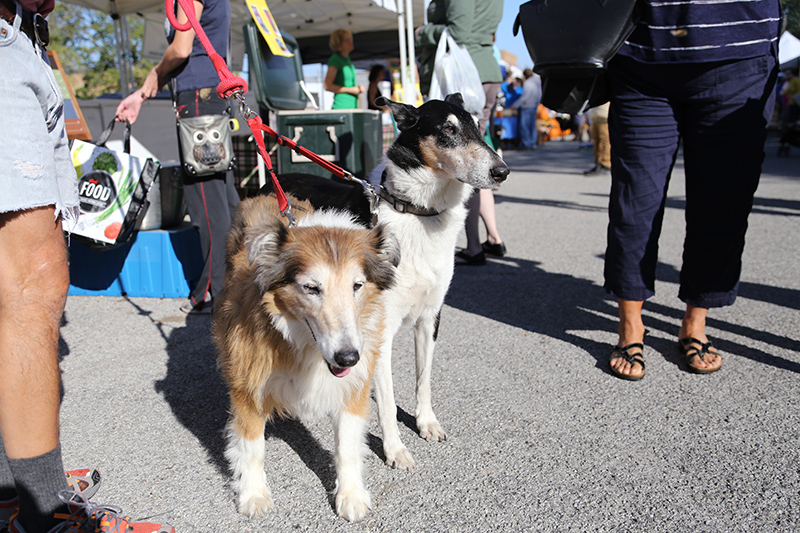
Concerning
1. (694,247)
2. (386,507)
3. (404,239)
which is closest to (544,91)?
(694,247)

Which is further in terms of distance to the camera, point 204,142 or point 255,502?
point 204,142

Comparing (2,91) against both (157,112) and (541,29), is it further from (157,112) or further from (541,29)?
(157,112)

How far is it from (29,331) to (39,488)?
1.55 ft

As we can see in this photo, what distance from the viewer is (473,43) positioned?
488 cm

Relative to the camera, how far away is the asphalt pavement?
201 centimetres

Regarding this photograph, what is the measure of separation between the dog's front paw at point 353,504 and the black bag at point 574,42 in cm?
239

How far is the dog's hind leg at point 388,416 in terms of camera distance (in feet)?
7.67

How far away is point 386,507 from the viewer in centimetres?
207

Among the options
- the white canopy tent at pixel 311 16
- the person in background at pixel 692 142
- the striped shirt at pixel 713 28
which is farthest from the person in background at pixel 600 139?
the striped shirt at pixel 713 28

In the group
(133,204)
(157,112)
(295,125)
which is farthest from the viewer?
(157,112)

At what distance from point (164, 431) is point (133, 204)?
80.4 inches

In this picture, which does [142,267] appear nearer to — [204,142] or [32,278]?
[204,142]

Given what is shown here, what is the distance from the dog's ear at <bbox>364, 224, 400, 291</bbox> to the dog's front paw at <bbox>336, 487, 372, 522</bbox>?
0.78 metres

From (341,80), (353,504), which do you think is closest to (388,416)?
(353,504)
